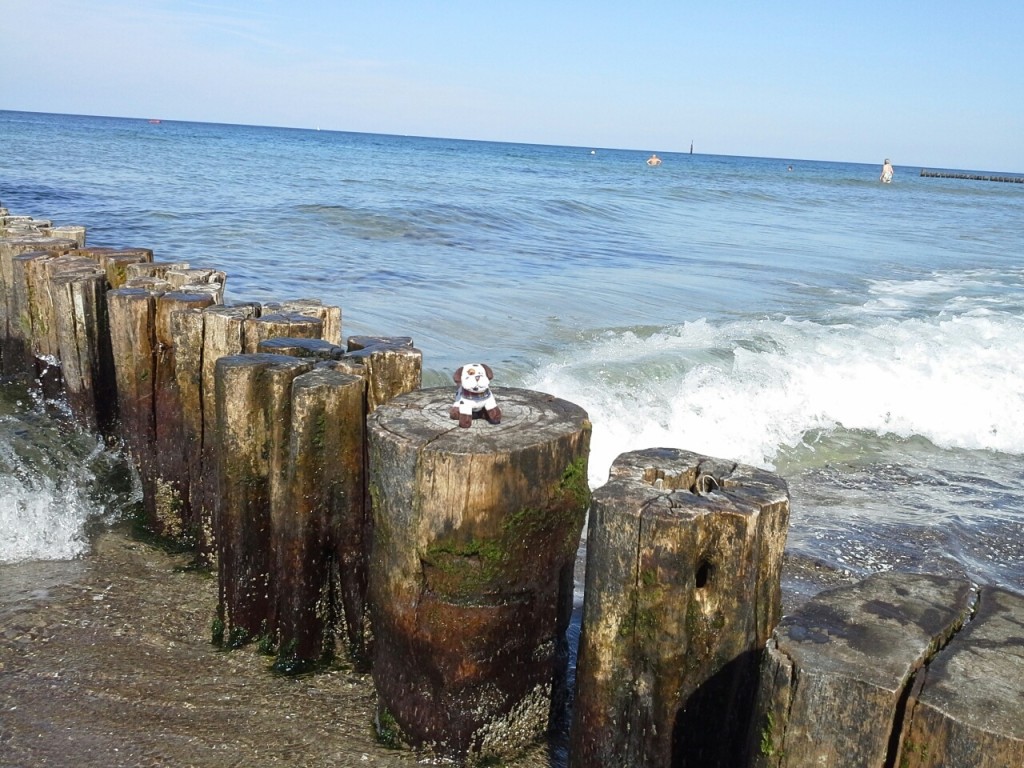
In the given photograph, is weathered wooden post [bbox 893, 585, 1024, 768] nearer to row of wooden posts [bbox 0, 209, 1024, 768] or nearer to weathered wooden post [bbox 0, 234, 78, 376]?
row of wooden posts [bbox 0, 209, 1024, 768]

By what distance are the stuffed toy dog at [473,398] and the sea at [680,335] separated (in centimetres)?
301

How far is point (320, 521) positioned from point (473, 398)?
1106 mm

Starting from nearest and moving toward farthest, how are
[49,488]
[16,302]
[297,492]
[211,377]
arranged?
1. [297,492]
2. [211,377]
3. [49,488]
4. [16,302]

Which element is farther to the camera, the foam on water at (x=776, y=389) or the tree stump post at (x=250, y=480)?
the foam on water at (x=776, y=389)

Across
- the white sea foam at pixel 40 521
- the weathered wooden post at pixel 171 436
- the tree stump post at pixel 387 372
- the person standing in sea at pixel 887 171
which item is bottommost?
the white sea foam at pixel 40 521

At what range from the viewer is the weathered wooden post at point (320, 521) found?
3.92 m

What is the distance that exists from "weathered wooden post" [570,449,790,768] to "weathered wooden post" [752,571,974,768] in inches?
15.5

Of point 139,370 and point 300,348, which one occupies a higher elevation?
point 300,348

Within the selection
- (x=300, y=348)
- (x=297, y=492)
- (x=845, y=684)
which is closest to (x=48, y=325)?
(x=300, y=348)

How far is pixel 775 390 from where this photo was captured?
9703 millimetres

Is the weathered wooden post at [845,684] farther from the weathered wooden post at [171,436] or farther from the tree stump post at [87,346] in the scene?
the tree stump post at [87,346]

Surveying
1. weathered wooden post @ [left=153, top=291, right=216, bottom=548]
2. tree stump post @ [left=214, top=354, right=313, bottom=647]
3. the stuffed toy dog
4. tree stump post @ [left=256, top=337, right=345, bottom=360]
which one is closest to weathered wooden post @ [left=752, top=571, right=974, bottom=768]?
the stuffed toy dog

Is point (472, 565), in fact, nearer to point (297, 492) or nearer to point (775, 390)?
point (297, 492)

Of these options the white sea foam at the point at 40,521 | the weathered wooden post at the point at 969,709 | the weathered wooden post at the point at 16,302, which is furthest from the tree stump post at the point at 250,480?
the weathered wooden post at the point at 16,302
